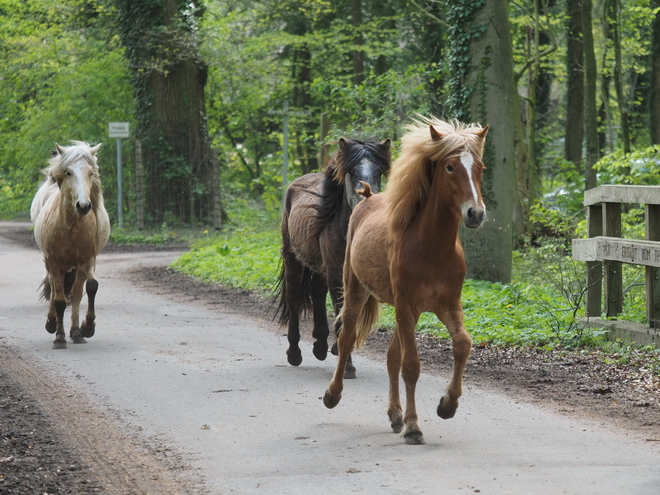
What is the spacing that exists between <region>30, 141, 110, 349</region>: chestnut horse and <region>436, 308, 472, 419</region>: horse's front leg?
555 centimetres

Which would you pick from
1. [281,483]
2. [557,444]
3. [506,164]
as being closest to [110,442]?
[281,483]

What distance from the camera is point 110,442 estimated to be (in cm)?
618

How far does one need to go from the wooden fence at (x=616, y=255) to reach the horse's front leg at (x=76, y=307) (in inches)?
221

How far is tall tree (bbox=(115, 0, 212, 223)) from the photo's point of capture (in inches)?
1079

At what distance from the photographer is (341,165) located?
8.71 meters

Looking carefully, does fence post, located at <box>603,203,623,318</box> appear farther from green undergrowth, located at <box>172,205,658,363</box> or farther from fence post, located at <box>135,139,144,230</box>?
fence post, located at <box>135,139,144,230</box>

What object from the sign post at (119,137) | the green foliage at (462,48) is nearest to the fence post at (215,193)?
the sign post at (119,137)

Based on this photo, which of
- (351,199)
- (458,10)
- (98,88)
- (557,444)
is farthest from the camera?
(98,88)

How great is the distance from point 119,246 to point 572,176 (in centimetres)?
1178

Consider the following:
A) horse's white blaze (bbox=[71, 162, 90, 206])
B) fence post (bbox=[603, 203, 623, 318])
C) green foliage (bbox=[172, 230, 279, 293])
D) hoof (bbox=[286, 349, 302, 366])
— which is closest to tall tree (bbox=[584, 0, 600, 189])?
green foliage (bbox=[172, 230, 279, 293])

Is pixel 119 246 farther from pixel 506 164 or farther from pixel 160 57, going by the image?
pixel 506 164

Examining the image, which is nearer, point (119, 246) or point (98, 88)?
point (119, 246)

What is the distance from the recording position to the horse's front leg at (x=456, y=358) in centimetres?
588

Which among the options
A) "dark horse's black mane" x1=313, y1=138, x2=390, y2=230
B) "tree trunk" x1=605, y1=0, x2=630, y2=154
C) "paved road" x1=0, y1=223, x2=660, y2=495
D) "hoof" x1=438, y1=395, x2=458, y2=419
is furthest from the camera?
"tree trunk" x1=605, y1=0, x2=630, y2=154
